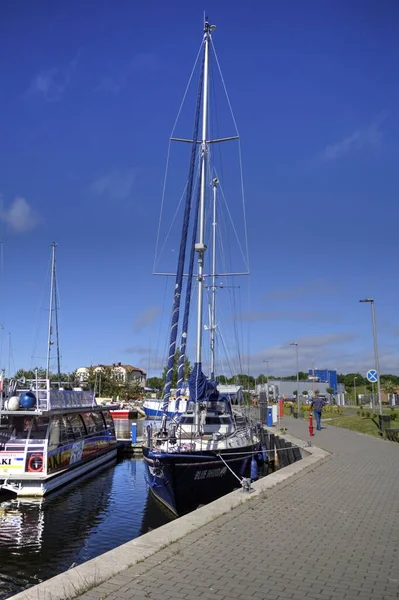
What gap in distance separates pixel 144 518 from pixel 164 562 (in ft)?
29.5

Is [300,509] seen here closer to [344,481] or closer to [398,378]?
[344,481]

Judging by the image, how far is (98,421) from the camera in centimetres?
2789

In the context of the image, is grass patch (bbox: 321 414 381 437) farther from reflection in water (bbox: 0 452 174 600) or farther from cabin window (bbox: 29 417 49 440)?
cabin window (bbox: 29 417 49 440)

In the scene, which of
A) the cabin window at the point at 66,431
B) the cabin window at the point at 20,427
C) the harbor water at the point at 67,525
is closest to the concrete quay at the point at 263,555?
the harbor water at the point at 67,525

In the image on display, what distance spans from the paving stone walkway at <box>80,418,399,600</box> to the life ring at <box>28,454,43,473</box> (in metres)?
8.81

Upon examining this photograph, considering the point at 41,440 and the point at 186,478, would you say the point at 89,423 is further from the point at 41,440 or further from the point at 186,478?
the point at 186,478

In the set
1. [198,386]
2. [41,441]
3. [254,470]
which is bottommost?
[254,470]

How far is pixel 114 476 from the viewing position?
23.5m

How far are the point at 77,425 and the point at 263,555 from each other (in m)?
17.5

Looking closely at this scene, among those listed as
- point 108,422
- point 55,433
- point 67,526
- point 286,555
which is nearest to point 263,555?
point 286,555

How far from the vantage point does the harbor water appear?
10696 mm

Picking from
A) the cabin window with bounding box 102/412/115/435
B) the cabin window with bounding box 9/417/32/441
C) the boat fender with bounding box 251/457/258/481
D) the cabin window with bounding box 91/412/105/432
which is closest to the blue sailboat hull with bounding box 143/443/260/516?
the cabin window with bounding box 9/417/32/441

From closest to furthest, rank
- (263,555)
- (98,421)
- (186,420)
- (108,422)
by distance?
(263,555) → (186,420) → (98,421) → (108,422)

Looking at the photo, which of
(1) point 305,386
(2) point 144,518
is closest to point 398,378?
(1) point 305,386
